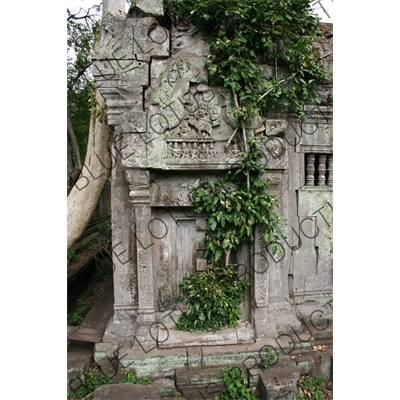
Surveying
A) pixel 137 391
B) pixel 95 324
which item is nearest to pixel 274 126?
pixel 137 391

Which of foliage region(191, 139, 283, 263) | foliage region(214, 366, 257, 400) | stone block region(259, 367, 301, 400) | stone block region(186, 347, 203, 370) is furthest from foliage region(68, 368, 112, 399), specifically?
foliage region(191, 139, 283, 263)

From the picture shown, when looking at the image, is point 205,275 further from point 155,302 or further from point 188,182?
point 188,182

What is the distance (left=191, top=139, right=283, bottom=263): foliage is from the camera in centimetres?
319

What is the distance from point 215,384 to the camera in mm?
3047

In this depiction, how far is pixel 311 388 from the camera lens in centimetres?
309

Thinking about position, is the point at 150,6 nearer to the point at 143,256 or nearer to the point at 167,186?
the point at 167,186

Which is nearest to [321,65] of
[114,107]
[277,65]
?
[277,65]

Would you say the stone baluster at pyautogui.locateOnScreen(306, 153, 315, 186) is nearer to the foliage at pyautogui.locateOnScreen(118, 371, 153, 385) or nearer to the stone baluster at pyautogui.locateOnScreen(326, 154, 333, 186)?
the stone baluster at pyautogui.locateOnScreen(326, 154, 333, 186)

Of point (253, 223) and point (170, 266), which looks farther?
point (170, 266)

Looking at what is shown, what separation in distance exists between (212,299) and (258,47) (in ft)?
9.96

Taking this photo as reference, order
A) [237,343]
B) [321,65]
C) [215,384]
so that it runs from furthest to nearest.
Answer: [321,65] → [237,343] → [215,384]

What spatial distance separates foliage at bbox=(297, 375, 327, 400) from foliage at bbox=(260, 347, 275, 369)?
375 millimetres

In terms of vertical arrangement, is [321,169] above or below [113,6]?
below

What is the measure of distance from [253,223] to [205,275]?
88cm
